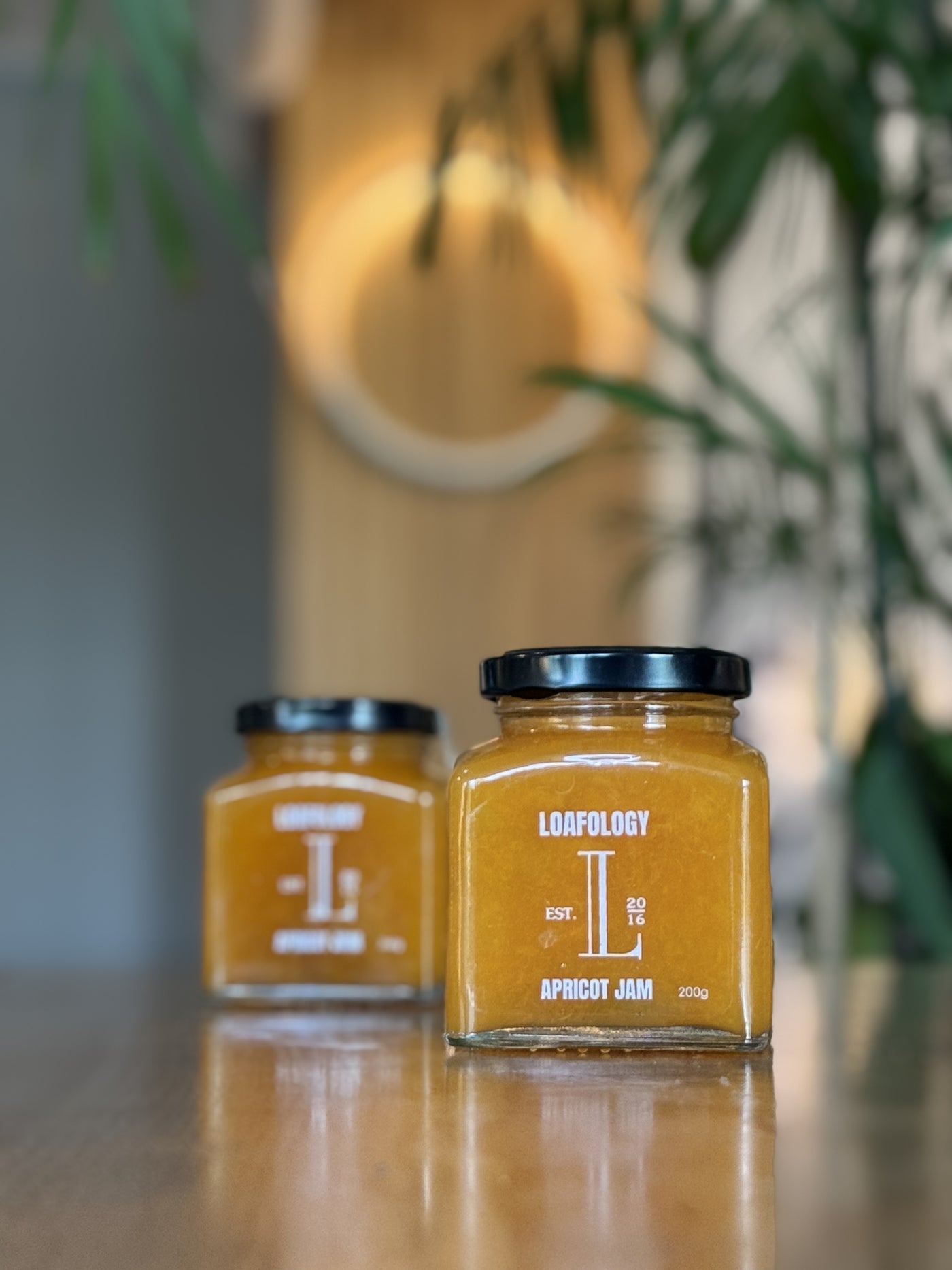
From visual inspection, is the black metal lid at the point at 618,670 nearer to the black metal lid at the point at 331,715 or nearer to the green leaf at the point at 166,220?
the black metal lid at the point at 331,715

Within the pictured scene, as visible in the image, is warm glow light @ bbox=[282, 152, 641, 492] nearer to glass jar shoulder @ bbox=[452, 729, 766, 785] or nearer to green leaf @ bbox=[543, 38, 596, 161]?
green leaf @ bbox=[543, 38, 596, 161]

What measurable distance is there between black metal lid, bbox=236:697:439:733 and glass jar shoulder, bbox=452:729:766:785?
0.52 feet

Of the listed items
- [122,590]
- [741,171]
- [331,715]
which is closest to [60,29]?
[331,715]

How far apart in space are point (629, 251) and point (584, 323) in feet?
0.55

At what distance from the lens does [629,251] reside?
10.4 ft

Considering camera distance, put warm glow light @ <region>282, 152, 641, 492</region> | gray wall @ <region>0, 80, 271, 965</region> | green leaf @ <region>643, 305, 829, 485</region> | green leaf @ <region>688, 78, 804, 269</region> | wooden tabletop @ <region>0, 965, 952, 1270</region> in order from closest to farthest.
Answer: wooden tabletop @ <region>0, 965, 952, 1270</region>
green leaf @ <region>688, 78, 804, 269</region>
green leaf @ <region>643, 305, 829, 485</region>
warm glow light @ <region>282, 152, 641, 492</region>
gray wall @ <region>0, 80, 271, 965</region>

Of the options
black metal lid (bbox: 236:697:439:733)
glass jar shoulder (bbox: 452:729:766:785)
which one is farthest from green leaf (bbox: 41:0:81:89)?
glass jar shoulder (bbox: 452:729:766:785)

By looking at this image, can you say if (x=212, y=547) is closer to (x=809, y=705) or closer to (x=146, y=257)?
(x=146, y=257)

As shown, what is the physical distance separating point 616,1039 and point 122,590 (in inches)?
167

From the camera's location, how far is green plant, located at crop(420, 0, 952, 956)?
1.29 meters

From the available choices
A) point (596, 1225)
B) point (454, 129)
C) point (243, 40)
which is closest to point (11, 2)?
point (243, 40)

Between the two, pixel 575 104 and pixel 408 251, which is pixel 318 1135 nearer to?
pixel 575 104

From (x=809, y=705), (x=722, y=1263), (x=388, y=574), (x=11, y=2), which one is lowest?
(x=722, y=1263)

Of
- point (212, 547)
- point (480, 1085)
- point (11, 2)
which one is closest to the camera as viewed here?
point (480, 1085)
